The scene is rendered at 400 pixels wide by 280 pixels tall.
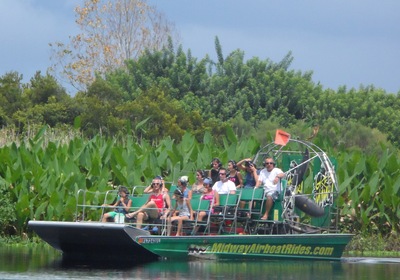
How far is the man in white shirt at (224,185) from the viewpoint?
21.3 meters

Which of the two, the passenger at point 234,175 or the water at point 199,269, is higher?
the passenger at point 234,175

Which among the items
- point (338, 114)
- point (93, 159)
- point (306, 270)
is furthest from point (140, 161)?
point (338, 114)

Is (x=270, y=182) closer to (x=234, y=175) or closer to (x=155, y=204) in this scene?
(x=234, y=175)

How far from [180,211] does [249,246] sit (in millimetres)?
1444

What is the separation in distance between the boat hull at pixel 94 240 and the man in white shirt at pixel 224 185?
5.75ft

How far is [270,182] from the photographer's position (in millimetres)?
21359

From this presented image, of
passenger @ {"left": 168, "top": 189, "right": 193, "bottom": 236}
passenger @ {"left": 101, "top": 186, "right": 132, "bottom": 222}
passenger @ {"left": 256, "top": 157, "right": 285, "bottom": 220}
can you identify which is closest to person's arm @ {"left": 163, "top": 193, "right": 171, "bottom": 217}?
passenger @ {"left": 168, "top": 189, "right": 193, "bottom": 236}

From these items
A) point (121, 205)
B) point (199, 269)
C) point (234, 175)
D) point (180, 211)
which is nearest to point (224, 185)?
point (234, 175)

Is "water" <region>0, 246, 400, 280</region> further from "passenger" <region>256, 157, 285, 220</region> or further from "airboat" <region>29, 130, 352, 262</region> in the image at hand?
"passenger" <region>256, 157, 285, 220</region>

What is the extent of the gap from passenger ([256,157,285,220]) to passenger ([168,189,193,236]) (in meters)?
1.41

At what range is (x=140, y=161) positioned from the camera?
88.2ft

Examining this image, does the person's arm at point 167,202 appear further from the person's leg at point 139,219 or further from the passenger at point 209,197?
the passenger at point 209,197

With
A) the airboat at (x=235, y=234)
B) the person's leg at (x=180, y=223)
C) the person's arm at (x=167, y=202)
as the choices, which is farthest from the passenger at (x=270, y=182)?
the person's arm at (x=167, y=202)

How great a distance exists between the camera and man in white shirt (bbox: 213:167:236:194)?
21.3m
